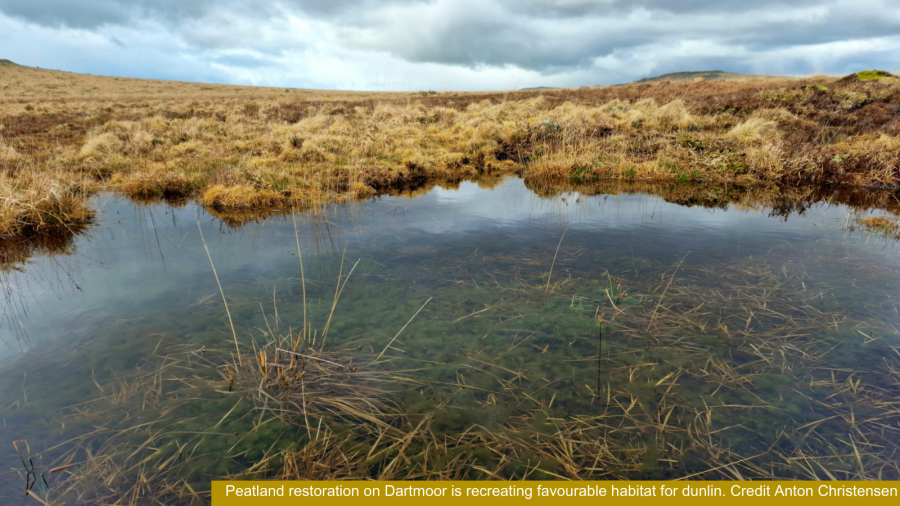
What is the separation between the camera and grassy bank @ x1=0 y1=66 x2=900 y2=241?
33.5ft

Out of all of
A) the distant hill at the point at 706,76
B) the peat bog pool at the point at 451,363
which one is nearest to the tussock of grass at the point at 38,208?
the peat bog pool at the point at 451,363

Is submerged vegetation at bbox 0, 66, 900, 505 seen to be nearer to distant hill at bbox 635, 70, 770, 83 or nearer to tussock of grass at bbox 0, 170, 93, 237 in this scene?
tussock of grass at bbox 0, 170, 93, 237

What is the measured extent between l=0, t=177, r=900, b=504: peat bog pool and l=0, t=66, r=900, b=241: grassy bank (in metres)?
4.10

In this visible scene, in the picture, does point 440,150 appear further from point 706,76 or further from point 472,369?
point 706,76

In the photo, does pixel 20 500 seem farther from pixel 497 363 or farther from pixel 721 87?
pixel 721 87

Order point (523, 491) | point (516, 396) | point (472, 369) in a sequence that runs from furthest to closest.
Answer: point (472, 369), point (516, 396), point (523, 491)

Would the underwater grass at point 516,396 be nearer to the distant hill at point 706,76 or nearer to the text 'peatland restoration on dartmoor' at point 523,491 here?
the text 'peatland restoration on dartmoor' at point 523,491

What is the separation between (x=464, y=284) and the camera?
5121 millimetres

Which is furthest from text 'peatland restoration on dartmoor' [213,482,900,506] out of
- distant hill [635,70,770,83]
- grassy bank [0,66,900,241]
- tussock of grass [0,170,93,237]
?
distant hill [635,70,770,83]

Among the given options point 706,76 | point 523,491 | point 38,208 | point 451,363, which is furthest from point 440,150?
point 706,76

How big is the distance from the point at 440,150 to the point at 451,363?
1250cm

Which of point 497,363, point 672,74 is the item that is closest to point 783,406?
point 497,363

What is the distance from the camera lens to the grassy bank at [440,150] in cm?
1020

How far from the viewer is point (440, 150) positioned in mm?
15094
